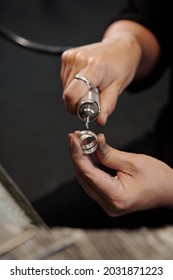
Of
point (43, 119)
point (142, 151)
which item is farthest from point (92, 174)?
point (43, 119)

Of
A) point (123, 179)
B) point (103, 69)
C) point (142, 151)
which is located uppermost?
point (103, 69)

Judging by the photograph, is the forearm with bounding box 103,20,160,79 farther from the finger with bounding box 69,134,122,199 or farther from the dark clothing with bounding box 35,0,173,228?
the finger with bounding box 69,134,122,199

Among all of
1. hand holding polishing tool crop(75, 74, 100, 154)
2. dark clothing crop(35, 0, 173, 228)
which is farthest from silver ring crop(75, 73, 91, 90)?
dark clothing crop(35, 0, 173, 228)

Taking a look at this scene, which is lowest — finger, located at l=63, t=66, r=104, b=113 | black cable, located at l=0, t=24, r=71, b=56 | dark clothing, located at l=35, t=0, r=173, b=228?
dark clothing, located at l=35, t=0, r=173, b=228

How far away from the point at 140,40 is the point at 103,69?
0.20m

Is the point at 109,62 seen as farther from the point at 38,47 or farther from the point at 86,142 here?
the point at 38,47

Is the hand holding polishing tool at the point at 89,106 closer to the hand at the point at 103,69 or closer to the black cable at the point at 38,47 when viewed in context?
the hand at the point at 103,69

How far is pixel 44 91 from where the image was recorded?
144 centimetres

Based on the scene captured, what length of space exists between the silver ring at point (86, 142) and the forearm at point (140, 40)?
1.05ft

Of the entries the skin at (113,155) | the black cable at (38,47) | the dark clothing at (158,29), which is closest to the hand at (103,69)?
the skin at (113,155)

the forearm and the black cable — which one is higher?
the black cable

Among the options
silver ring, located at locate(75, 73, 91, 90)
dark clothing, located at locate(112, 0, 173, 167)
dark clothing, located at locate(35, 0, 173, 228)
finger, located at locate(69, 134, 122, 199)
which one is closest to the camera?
finger, located at locate(69, 134, 122, 199)

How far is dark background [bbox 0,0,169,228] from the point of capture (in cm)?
108

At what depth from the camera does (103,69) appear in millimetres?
732
